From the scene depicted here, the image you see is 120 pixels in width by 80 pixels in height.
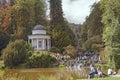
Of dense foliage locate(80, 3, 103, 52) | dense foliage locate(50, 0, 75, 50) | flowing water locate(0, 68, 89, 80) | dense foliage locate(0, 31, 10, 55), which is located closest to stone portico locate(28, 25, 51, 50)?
dense foliage locate(50, 0, 75, 50)

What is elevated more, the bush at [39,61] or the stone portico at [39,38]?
the stone portico at [39,38]

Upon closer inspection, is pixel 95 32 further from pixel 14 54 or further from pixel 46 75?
pixel 46 75

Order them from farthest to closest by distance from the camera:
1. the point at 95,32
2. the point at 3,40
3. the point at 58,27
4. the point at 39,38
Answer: the point at 95,32, the point at 58,27, the point at 39,38, the point at 3,40

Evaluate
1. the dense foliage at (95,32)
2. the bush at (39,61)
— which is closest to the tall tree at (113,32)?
the bush at (39,61)

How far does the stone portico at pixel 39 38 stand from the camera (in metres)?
62.9

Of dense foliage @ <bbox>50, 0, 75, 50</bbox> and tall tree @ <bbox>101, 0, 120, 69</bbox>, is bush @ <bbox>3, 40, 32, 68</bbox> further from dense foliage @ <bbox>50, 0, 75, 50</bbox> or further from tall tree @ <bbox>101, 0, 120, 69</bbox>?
dense foliage @ <bbox>50, 0, 75, 50</bbox>

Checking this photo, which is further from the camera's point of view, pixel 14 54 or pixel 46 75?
pixel 14 54

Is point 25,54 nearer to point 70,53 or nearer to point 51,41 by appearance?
point 70,53

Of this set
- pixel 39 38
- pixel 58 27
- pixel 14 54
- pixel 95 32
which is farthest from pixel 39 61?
pixel 95 32

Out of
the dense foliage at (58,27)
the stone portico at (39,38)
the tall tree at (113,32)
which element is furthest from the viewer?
the dense foliage at (58,27)

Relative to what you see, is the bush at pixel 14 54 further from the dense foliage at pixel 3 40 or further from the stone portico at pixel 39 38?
the stone portico at pixel 39 38

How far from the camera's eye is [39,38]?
208 ft

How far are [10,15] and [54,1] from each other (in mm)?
10728

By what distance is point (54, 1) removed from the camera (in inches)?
2874
